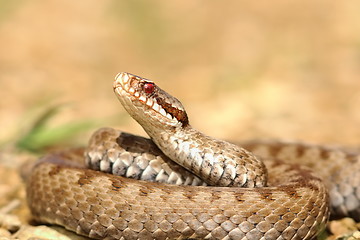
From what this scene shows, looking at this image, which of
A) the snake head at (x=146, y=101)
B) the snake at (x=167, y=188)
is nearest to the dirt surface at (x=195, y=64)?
the snake at (x=167, y=188)

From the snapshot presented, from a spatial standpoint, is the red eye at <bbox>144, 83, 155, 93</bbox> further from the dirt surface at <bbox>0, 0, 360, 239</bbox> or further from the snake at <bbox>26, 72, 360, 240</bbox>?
the dirt surface at <bbox>0, 0, 360, 239</bbox>

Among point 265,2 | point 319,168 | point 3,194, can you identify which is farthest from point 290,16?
point 3,194

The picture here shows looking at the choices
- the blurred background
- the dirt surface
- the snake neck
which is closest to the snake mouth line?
the snake neck

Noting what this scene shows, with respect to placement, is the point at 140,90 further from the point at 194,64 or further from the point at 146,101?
the point at 194,64

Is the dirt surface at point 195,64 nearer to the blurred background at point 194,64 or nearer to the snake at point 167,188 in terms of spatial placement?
the blurred background at point 194,64

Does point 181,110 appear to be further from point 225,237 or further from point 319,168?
point 319,168
